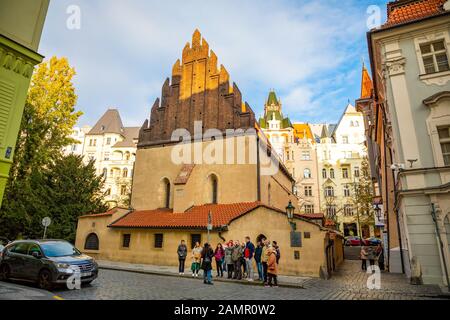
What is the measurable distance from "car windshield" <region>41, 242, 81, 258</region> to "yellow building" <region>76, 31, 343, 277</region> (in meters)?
7.46

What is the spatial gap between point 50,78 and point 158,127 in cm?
1031

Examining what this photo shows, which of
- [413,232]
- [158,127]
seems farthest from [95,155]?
[413,232]

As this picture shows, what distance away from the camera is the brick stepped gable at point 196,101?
892 inches

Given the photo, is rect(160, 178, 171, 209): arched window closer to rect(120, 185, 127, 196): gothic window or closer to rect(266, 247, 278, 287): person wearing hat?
rect(266, 247, 278, 287): person wearing hat

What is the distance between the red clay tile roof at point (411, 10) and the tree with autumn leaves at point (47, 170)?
80.9ft

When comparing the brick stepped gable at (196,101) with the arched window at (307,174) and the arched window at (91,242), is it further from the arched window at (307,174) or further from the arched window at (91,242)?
the arched window at (307,174)

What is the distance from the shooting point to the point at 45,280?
977 centimetres

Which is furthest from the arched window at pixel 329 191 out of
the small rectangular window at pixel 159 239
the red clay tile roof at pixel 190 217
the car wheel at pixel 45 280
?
the car wheel at pixel 45 280

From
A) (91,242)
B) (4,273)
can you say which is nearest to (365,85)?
(91,242)

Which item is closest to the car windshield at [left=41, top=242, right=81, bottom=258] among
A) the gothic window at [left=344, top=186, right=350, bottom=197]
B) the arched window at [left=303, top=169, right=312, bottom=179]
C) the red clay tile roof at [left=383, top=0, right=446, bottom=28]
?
the red clay tile roof at [left=383, top=0, right=446, bottom=28]

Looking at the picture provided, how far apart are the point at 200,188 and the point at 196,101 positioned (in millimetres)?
7364

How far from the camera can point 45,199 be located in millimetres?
24406

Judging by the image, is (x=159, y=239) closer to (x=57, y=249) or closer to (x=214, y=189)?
(x=214, y=189)
